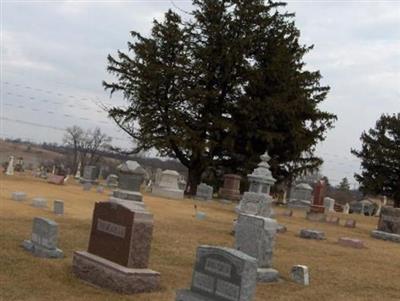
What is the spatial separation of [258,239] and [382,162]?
38.0 meters

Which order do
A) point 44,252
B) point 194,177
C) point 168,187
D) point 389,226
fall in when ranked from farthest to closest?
point 194,177
point 168,187
point 389,226
point 44,252

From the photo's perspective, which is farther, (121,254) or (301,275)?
(301,275)

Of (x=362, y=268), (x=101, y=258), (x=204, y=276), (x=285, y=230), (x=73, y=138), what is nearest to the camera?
(x=204, y=276)

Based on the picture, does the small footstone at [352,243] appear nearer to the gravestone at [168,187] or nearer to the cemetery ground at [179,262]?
the cemetery ground at [179,262]

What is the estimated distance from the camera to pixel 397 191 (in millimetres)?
45375

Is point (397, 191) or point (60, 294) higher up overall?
point (397, 191)

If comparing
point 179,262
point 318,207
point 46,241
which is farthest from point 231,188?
point 46,241

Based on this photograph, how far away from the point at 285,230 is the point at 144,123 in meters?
17.0

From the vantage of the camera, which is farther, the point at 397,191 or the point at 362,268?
the point at 397,191

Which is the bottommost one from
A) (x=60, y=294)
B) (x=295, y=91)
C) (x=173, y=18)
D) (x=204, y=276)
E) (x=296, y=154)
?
(x=60, y=294)

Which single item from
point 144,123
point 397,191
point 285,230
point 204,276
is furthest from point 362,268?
point 397,191

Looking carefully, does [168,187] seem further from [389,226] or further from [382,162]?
[382,162]

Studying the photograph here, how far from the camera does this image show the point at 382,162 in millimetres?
46188

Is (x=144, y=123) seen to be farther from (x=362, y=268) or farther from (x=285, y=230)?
(x=362, y=268)
